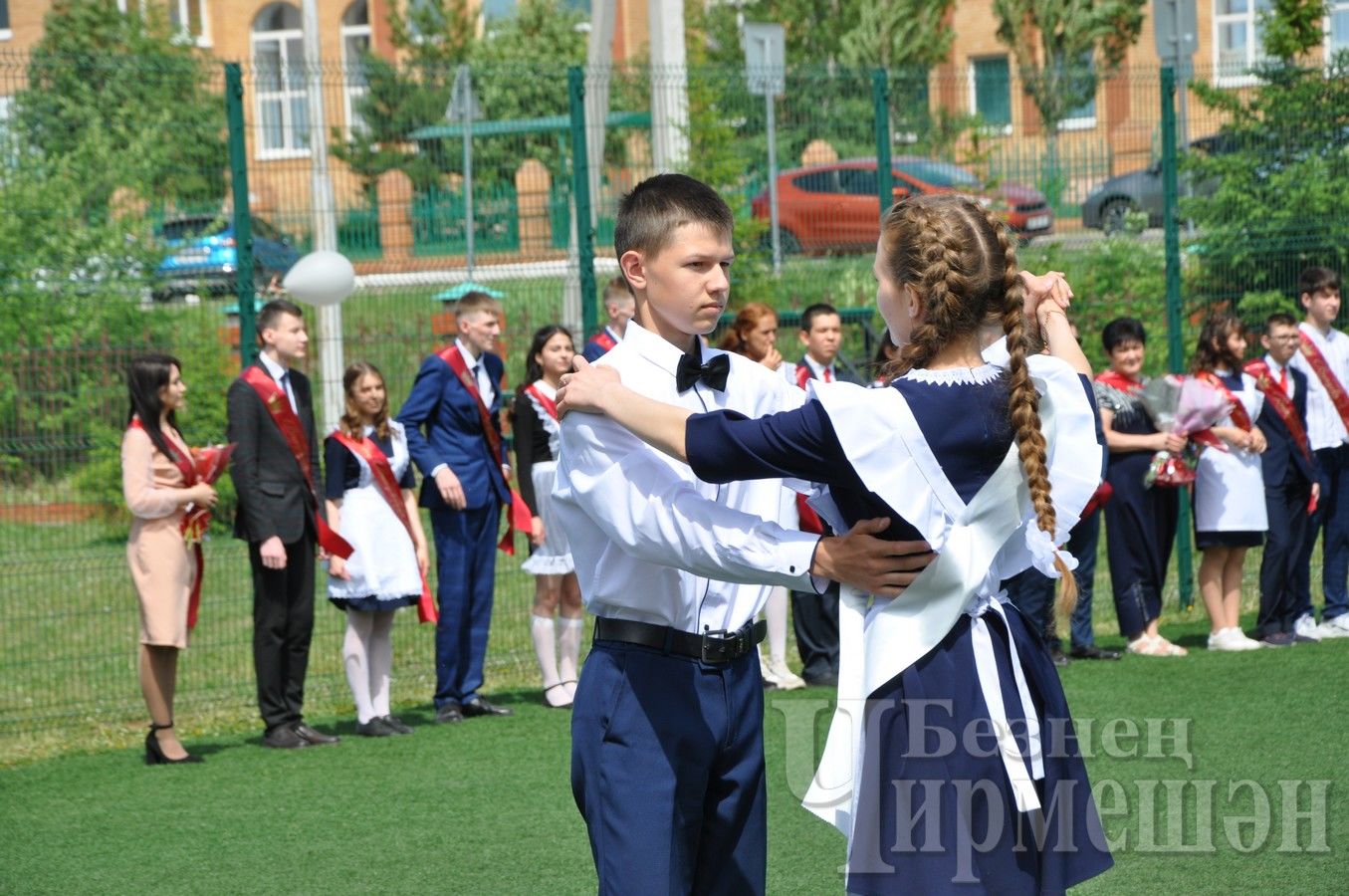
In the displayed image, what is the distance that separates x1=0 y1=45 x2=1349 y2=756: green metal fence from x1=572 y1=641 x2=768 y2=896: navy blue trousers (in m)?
5.43

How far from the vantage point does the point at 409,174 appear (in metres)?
9.09

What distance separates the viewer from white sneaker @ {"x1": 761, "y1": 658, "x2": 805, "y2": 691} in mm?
8836

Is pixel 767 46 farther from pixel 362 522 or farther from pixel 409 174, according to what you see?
pixel 362 522

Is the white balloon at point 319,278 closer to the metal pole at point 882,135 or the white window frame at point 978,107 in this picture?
the metal pole at point 882,135

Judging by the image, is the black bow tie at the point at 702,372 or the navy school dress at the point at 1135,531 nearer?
the black bow tie at the point at 702,372

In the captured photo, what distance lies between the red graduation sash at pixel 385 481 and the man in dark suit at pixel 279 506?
0.21 m

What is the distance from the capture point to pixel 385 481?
8.14 metres

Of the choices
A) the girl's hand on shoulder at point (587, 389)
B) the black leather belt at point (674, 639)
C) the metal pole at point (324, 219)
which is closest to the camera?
the girl's hand on shoulder at point (587, 389)

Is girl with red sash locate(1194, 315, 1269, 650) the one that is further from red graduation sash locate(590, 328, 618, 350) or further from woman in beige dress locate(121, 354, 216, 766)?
woman in beige dress locate(121, 354, 216, 766)

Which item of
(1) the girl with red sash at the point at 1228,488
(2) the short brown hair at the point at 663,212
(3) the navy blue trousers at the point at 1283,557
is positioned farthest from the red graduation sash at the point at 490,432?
(2) the short brown hair at the point at 663,212

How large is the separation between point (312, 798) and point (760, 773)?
3837mm

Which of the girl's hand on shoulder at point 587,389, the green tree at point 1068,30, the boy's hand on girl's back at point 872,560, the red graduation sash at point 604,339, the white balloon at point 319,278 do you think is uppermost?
the green tree at point 1068,30

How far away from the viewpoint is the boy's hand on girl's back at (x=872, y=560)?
3.05m

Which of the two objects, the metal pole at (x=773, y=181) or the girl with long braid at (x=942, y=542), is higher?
the metal pole at (x=773, y=181)
